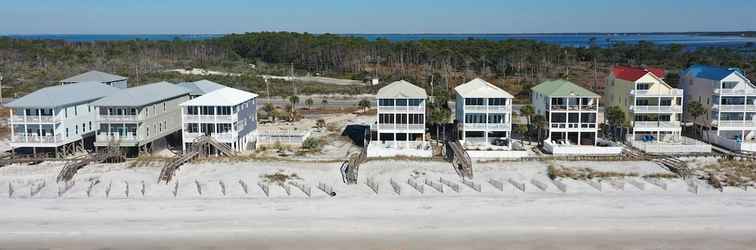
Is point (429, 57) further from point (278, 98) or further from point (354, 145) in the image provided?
point (354, 145)

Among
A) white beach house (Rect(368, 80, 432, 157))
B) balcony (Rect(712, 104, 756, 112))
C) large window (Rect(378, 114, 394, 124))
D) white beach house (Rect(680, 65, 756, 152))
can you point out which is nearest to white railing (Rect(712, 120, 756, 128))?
white beach house (Rect(680, 65, 756, 152))

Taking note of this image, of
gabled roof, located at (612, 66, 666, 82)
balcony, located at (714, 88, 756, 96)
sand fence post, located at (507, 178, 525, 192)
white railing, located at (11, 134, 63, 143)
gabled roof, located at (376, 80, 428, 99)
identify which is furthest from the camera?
gabled roof, located at (612, 66, 666, 82)

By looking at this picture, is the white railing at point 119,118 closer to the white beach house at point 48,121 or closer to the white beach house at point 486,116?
the white beach house at point 48,121

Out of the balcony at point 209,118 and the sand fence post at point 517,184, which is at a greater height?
the balcony at point 209,118

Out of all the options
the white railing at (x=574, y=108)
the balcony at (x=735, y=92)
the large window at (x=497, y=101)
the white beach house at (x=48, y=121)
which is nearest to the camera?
the white beach house at (x=48, y=121)

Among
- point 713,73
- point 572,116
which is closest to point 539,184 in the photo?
Result: point 572,116

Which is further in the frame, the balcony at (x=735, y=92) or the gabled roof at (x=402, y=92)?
the balcony at (x=735, y=92)

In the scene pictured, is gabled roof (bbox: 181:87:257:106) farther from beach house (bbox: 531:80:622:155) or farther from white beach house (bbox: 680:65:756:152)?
white beach house (bbox: 680:65:756:152)

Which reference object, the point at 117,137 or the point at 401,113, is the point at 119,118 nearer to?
the point at 117,137

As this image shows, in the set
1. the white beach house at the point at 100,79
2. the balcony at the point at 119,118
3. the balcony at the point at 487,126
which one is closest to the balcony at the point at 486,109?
the balcony at the point at 487,126
